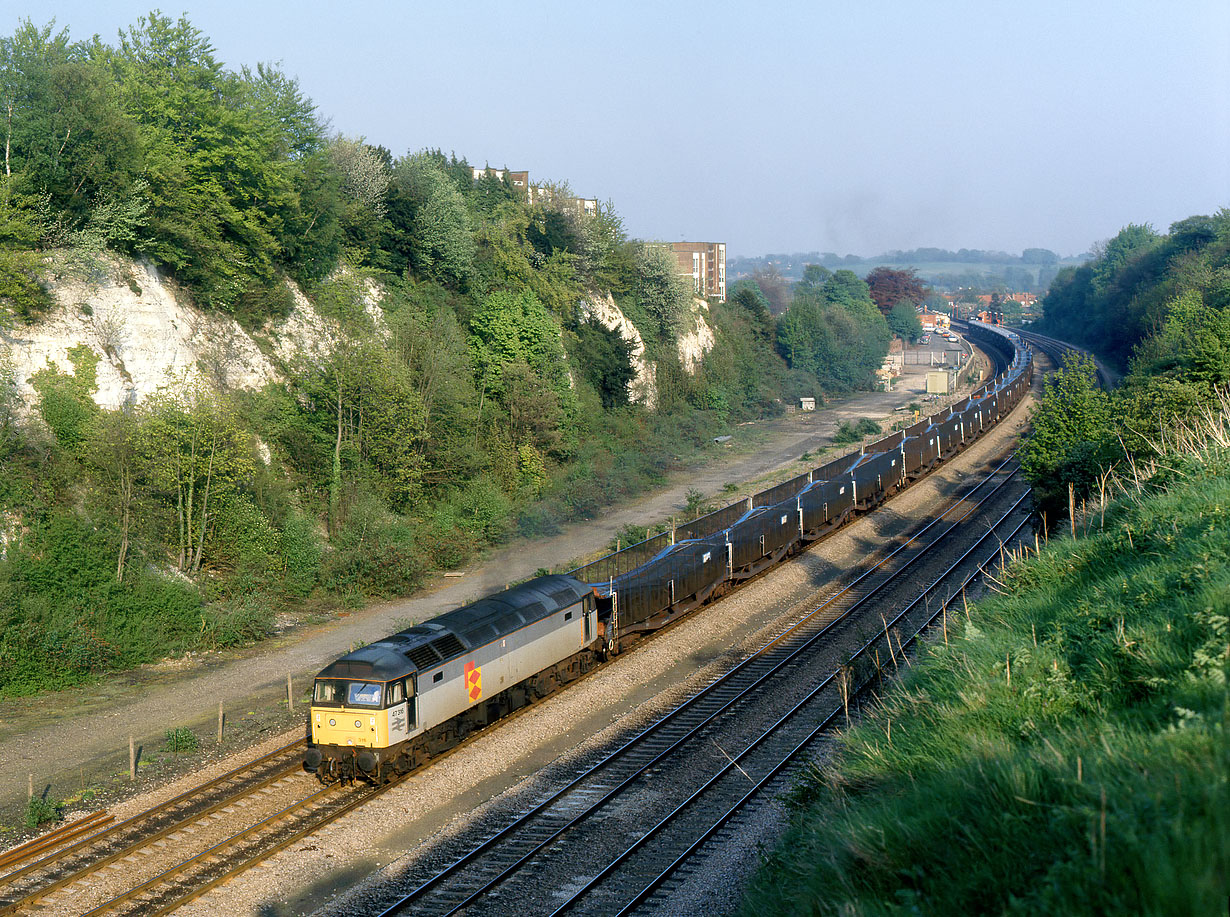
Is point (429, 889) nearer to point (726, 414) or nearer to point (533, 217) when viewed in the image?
point (533, 217)

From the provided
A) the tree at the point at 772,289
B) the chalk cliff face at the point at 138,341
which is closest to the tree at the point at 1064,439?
the chalk cliff face at the point at 138,341

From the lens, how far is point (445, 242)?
50781 millimetres

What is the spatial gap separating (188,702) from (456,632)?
845cm

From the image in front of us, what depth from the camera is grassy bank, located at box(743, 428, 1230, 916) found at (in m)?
5.66

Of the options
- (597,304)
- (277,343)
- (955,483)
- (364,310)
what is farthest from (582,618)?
(597,304)

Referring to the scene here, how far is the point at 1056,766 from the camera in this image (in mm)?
7176

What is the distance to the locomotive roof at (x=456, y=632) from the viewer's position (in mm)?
16922

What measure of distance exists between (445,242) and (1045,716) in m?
46.1

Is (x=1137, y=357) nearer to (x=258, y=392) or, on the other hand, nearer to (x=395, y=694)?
(x=258, y=392)

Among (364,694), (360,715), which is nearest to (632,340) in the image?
(364,694)

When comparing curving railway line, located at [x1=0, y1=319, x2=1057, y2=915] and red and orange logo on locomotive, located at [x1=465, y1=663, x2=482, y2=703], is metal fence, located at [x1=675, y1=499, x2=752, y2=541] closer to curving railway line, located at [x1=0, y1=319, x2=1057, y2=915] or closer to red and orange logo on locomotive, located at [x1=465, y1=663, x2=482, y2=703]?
curving railway line, located at [x1=0, y1=319, x2=1057, y2=915]

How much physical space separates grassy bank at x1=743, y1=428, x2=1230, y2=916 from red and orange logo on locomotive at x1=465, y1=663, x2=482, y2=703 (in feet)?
25.8

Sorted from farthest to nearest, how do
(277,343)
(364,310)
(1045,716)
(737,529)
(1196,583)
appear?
(364,310)
(277,343)
(737,529)
(1196,583)
(1045,716)

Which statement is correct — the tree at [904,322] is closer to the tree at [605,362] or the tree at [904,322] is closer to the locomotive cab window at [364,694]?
the tree at [605,362]
